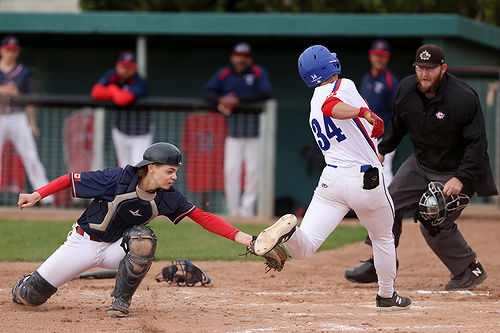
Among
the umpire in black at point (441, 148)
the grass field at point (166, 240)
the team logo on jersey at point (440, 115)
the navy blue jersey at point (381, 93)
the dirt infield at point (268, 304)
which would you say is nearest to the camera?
the dirt infield at point (268, 304)

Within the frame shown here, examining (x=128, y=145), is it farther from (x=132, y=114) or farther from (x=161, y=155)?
(x=161, y=155)

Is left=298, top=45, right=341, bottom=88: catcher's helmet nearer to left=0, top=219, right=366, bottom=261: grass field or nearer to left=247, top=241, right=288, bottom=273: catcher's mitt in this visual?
left=247, top=241, right=288, bottom=273: catcher's mitt

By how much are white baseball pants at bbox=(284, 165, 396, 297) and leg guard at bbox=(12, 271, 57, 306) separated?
157 cm

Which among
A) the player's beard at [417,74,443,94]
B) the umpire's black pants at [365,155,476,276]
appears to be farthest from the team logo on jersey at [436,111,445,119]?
the umpire's black pants at [365,155,476,276]

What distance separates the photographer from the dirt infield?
5793 millimetres

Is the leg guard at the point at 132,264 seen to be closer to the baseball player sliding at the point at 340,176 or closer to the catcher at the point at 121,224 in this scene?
the catcher at the point at 121,224

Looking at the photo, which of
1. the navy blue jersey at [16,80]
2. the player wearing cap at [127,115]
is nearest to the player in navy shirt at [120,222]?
the player wearing cap at [127,115]

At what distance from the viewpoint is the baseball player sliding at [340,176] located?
6000 millimetres

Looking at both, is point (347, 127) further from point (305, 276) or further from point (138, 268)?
point (305, 276)

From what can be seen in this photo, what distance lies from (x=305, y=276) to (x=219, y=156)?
13.7 ft

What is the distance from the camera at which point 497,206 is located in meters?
12.6

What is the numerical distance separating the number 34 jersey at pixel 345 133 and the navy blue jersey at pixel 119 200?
38.6 inches

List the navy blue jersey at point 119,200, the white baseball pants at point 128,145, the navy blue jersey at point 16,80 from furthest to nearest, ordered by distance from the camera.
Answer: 1. the navy blue jersey at point 16,80
2. the white baseball pants at point 128,145
3. the navy blue jersey at point 119,200

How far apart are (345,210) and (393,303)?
2.29 ft
